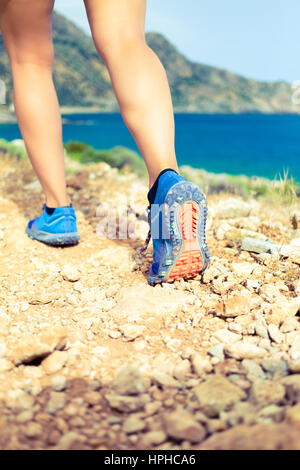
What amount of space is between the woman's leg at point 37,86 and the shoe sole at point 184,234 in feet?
2.42

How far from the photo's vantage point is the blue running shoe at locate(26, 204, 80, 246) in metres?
1.82

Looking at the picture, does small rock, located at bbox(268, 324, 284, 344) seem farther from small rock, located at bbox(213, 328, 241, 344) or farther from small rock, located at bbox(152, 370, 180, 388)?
small rock, located at bbox(152, 370, 180, 388)

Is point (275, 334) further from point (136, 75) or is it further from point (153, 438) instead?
point (136, 75)

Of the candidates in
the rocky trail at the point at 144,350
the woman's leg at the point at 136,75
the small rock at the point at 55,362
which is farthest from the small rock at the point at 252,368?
the woman's leg at the point at 136,75

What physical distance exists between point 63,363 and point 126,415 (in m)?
0.25

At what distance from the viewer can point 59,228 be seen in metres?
1.82

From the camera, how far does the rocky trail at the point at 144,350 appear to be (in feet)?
2.58

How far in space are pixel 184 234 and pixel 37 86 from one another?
0.95 m

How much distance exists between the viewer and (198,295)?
4.48 ft

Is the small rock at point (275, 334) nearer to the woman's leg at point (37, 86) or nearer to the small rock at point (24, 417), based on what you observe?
the small rock at point (24, 417)

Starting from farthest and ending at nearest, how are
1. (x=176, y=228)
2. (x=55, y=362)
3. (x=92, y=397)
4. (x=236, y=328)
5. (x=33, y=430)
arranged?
(x=176, y=228) → (x=236, y=328) → (x=55, y=362) → (x=92, y=397) → (x=33, y=430)

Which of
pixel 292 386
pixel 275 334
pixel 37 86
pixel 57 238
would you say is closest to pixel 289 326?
pixel 275 334
